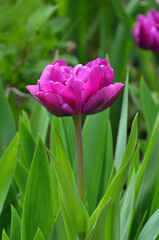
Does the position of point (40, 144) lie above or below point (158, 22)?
below

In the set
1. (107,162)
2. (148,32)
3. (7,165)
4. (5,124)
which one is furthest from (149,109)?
(148,32)

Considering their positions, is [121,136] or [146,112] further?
[146,112]

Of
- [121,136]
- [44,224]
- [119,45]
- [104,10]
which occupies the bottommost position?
[44,224]

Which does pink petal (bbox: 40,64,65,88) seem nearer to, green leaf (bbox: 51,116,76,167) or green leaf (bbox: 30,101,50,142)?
green leaf (bbox: 51,116,76,167)

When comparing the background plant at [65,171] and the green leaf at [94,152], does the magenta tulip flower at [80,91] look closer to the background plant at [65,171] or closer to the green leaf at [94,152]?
the background plant at [65,171]

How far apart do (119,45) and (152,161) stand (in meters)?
1.10

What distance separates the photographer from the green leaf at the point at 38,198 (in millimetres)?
662

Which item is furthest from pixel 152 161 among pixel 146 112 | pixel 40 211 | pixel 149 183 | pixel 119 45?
pixel 119 45

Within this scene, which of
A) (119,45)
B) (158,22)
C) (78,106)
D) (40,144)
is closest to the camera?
(78,106)

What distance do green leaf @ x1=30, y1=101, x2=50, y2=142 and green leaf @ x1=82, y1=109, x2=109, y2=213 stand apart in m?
0.15

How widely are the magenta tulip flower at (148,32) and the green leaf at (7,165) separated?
33.9 inches

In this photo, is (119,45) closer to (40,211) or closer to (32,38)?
(32,38)

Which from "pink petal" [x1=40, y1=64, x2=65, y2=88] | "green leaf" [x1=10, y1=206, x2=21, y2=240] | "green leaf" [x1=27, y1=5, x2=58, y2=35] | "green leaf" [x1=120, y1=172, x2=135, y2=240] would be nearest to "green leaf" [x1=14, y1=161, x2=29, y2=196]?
"green leaf" [x1=10, y1=206, x2=21, y2=240]

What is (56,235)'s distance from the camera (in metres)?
0.62
